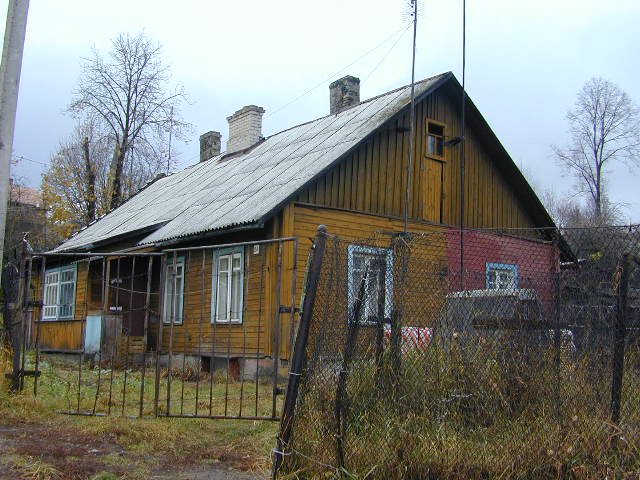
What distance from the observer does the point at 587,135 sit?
129 feet

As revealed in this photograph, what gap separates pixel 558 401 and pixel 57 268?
1882 centimetres

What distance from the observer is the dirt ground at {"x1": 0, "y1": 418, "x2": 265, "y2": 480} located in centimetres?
503

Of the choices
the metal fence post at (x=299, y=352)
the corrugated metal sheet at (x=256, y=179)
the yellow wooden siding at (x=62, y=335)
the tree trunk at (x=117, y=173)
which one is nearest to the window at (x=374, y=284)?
the metal fence post at (x=299, y=352)

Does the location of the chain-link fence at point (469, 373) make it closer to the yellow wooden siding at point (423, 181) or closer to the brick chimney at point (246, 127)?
the yellow wooden siding at point (423, 181)

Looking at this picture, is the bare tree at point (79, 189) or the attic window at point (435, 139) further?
the bare tree at point (79, 189)

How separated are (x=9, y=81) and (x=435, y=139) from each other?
33.1ft

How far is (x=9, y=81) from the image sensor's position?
7516mm

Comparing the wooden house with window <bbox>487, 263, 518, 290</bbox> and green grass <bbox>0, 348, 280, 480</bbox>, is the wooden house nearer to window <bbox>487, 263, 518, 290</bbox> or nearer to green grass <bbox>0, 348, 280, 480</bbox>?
green grass <bbox>0, 348, 280, 480</bbox>

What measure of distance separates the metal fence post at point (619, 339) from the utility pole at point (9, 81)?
6134 mm

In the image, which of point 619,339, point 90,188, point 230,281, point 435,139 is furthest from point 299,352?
point 90,188

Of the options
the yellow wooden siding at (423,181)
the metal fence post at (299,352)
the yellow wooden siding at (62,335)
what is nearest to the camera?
the metal fence post at (299,352)

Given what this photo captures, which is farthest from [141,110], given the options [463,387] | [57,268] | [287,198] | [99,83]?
[463,387]

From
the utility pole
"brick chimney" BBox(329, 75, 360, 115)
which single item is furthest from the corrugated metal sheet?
the utility pole

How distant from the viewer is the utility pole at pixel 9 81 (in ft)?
24.5
